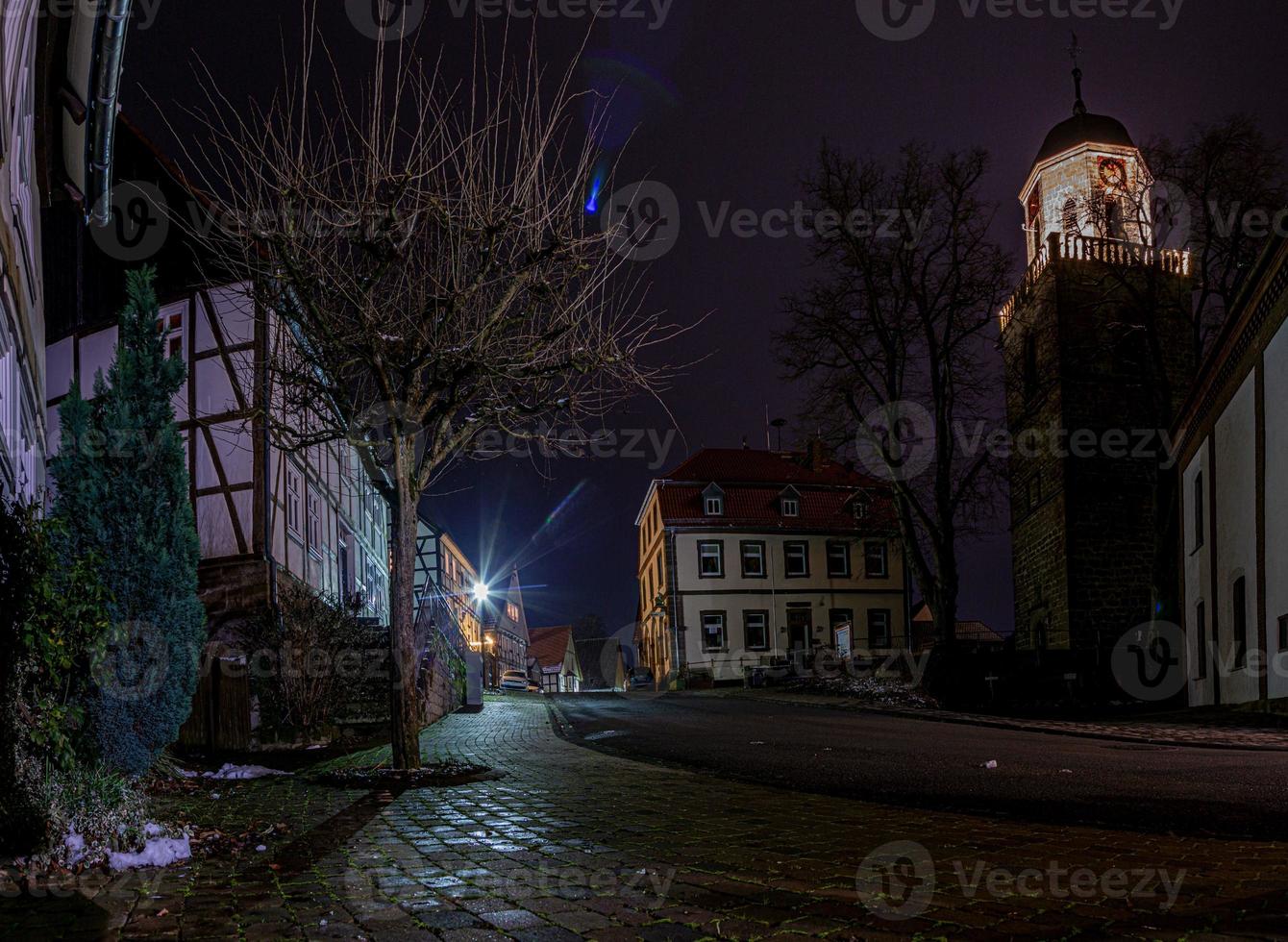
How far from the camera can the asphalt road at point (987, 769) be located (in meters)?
7.45

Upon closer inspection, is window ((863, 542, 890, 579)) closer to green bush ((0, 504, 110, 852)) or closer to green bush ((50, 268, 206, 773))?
green bush ((50, 268, 206, 773))

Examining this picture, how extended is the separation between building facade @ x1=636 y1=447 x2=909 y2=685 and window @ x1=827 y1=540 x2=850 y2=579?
52mm

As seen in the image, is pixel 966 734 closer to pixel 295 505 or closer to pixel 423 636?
pixel 423 636

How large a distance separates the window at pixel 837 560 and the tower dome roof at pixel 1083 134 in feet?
76.3

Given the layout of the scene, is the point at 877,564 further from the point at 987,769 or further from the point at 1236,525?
the point at 987,769

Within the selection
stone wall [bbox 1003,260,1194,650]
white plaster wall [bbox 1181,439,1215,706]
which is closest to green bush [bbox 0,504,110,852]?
white plaster wall [bbox 1181,439,1215,706]

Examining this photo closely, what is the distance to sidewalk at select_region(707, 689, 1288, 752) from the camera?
14070 mm

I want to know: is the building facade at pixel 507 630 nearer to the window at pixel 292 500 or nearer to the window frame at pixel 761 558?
the window frame at pixel 761 558

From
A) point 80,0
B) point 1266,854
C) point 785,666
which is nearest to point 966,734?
point 1266,854

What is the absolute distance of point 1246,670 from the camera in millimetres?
20766

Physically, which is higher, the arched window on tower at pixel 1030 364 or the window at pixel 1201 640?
the arched window on tower at pixel 1030 364

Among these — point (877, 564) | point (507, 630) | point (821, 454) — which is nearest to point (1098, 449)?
point (821, 454)

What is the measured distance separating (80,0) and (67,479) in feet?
21.9

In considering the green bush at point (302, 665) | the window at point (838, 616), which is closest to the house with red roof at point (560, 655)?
the window at point (838, 616)
